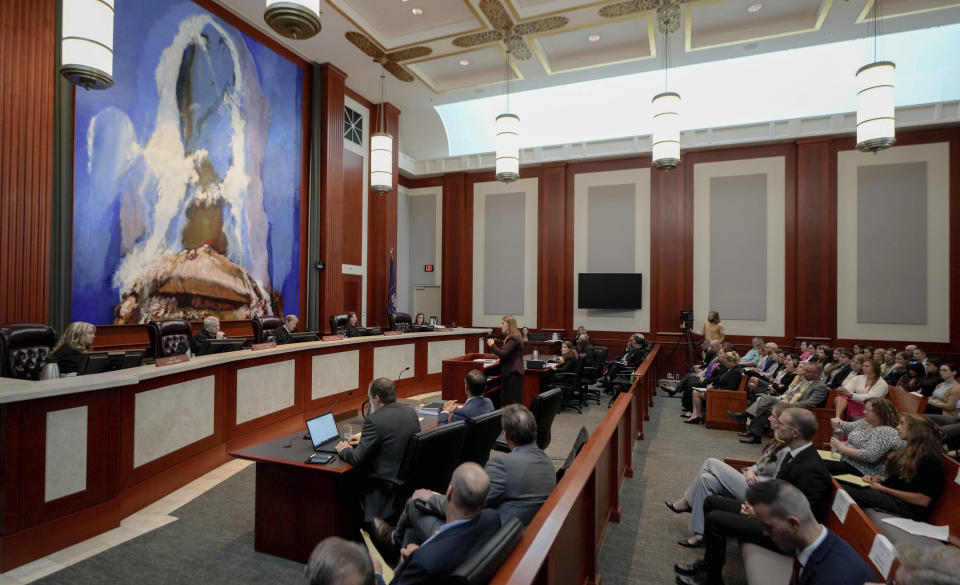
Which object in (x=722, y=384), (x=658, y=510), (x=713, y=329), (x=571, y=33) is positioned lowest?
(x=658, y=510)

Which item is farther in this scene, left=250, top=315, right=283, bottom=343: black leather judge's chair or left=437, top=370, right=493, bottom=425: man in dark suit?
left=250, top=315, right=283, bottom=343: black leather judge's chair

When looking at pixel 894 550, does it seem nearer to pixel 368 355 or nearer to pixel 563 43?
pixel 368 355

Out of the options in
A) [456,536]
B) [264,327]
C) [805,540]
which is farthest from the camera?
[264,327]

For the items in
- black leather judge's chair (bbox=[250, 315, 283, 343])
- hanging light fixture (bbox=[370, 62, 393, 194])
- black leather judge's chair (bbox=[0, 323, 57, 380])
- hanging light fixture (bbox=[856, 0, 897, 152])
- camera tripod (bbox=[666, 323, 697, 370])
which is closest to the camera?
black leather judge's chair (bbox=[0, 323, 57, 380])

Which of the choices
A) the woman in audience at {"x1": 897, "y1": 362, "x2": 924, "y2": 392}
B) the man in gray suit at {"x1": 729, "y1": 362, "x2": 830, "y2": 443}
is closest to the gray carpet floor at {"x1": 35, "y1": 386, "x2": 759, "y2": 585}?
the man in gray suit at {"x1": 729, "y1": 362, "x2": 830, "y2": 443}

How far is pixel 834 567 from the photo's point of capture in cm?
172

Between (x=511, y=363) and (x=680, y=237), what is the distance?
20.0ft

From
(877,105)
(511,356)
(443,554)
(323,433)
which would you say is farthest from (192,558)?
(877,105)

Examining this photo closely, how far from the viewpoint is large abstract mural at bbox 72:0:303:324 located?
5.16m

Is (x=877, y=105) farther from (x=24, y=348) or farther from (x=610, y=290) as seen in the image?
(x=24, y=348)

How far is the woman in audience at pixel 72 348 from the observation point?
12.4 ft

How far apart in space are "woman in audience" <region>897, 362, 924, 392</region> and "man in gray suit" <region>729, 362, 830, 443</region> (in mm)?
1491

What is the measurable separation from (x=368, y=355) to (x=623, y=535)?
13.5 feet

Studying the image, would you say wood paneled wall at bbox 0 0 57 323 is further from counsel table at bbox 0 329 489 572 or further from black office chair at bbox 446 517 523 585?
black office chair at bbox 446 517 523 585
